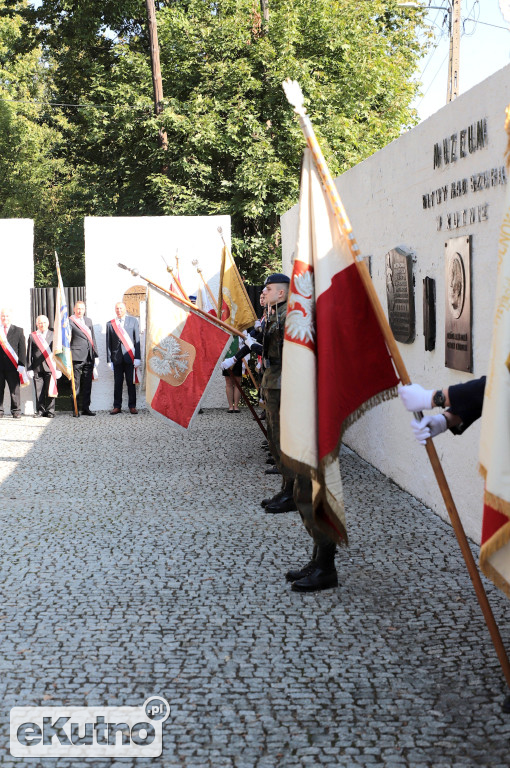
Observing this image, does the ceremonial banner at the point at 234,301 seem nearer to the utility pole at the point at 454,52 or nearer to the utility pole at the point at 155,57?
the utility pole at the point at 454,52

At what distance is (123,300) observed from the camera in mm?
16547

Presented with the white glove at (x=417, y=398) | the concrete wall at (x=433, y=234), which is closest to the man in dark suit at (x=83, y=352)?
the concrete wall at (x=433, y=234)

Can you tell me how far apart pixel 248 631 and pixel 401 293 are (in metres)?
4.27

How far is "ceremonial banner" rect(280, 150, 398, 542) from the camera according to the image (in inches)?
170

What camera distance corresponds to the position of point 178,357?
9164mm

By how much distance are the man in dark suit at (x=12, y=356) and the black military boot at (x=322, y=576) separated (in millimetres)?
11410

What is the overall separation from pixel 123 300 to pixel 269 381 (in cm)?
930

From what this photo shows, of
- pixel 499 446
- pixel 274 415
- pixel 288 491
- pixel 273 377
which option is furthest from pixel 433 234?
pixel 499 446

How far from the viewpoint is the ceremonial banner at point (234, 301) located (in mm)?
12195

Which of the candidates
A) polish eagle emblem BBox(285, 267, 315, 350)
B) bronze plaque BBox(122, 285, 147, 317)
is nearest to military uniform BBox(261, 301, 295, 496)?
polish eagle emblem BBox(285, 267, 315, 350)

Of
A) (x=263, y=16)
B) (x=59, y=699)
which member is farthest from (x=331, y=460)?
(x=263, y=16)

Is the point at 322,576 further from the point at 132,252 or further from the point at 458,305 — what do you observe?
the point at 132,252

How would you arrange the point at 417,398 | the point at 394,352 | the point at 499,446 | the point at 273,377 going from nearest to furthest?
1. the point at 499,446
2. the point at 417,398
3. the point at 394,352
4. the point at 273,377

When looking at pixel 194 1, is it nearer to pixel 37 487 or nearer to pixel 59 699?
pixel 37 487
